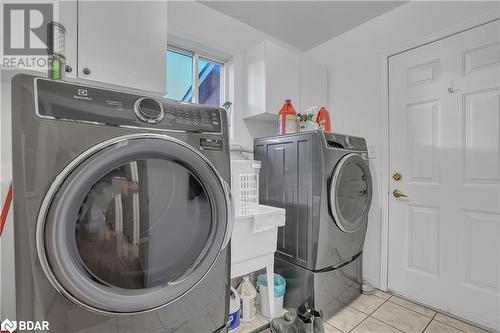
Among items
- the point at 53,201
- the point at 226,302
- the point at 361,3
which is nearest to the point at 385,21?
the point at 361,3

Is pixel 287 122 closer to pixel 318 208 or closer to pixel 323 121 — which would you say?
pixel 323 121

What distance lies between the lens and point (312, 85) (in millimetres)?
2482

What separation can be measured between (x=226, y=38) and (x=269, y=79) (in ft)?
2.01

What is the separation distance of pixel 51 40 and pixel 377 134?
239cm

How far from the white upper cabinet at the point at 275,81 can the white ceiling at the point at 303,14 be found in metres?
0.32

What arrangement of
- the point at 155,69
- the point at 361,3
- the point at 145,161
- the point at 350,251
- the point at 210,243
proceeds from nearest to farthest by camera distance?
the point at 145,161, the point at 210,243, the point at 155,69, the point at 350,251, the point at 361,3

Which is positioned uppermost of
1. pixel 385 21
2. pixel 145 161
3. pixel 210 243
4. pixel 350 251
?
pixel 385 21

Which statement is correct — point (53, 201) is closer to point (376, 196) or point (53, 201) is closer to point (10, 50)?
point (10, 50)

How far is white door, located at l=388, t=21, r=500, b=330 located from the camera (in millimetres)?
1640

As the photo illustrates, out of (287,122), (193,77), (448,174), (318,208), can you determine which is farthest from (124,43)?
(448,174)

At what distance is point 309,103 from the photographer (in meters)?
2.46

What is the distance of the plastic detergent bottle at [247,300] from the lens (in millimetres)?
1542
